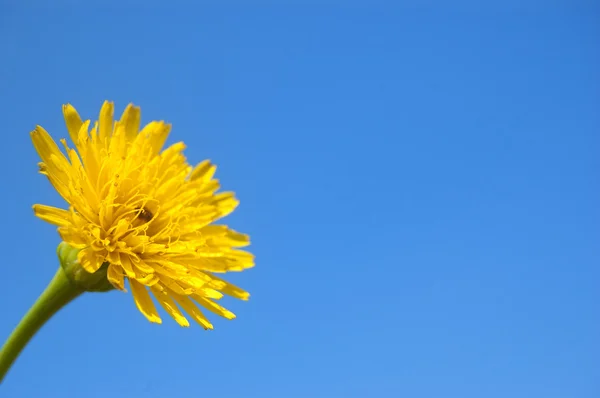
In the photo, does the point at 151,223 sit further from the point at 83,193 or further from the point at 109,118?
the point at 109,118

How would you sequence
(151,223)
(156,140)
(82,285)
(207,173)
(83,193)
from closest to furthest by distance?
(82,285), (83,193), (151,223), (156,140), (207,173)

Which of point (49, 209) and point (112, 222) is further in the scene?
point (112, 222)

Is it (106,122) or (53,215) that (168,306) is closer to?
(53,215)

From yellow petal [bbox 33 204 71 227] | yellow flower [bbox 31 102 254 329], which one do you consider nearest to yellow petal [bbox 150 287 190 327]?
yellow flower [bbox 31 102 254 329]

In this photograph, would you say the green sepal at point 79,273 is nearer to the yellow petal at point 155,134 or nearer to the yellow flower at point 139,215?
the yellow flower at point 139,215

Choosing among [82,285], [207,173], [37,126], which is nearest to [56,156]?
[37,126]

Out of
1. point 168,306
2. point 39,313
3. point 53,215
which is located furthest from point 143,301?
point 53,215

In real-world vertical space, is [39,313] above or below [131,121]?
below
